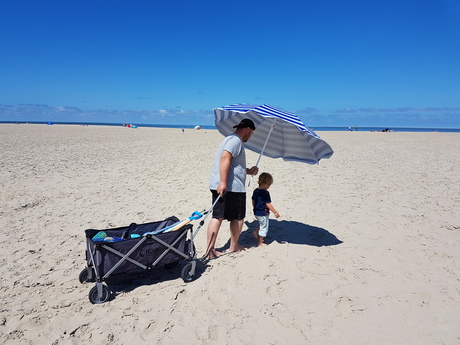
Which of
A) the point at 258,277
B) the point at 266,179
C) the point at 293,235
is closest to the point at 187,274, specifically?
the point at 258,277

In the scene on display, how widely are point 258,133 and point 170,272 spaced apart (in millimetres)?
2412

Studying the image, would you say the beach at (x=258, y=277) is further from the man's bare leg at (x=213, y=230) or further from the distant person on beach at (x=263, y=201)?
the distant person on beach at (x=263, y=201)

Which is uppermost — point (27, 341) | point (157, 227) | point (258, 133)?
point (258, 133)

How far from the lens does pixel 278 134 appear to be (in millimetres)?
4441

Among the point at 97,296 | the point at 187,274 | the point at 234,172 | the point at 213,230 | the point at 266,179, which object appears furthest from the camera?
the point at 266,179

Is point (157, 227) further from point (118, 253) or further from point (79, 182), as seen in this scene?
point (79, 182)

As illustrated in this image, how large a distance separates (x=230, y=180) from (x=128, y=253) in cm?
137

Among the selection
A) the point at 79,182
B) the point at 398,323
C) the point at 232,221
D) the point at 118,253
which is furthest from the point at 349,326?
the point at 79,182

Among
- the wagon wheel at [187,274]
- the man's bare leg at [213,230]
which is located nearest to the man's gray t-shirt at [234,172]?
the man's bare leg at [213,230]

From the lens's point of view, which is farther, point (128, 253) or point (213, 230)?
point (213, 230)

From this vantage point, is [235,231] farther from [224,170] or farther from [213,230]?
[224,170]

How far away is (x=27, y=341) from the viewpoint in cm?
240

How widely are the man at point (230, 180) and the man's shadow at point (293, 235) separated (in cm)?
71

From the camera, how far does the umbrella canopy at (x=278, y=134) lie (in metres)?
3.78
